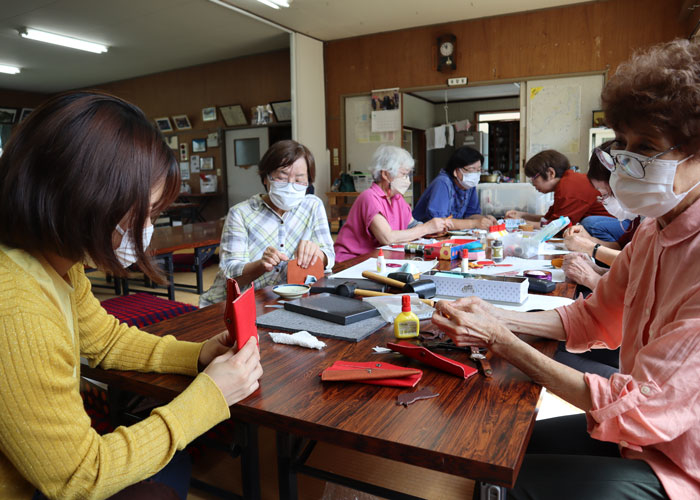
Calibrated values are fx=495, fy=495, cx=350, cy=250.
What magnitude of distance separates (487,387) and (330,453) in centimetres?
119

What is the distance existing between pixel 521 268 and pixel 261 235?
3.96ft

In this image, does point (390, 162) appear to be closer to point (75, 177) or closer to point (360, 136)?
point (75, 177)

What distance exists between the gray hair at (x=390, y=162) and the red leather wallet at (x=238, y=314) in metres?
2.37

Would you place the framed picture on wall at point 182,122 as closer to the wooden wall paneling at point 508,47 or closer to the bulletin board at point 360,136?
the wooden wall paneling at point 508,47

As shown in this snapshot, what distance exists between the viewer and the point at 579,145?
580 centimetres

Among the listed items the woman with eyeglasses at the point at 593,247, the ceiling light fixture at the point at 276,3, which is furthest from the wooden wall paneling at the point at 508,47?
the woman with eyeglasses at the point at 593,247

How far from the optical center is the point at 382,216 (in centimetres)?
307

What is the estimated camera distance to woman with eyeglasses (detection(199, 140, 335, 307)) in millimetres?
2223

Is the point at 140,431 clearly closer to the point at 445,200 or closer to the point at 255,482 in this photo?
the point at 255,482

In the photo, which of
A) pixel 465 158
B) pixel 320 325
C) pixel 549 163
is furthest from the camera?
pixel 465 158

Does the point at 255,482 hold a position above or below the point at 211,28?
below

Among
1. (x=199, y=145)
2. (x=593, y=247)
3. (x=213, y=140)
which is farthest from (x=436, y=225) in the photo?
(x=199, y=145)

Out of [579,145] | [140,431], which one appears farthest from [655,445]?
[579,145]

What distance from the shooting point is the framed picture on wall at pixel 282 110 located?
25.0 ft
